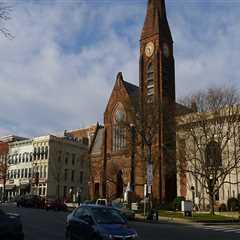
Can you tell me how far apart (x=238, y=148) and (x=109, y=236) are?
1558 inches

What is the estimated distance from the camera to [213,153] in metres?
49.6

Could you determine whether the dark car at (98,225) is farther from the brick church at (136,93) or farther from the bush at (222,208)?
the brick church at (136,93)

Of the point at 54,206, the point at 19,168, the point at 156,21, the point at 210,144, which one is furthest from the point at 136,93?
the point at 19,168

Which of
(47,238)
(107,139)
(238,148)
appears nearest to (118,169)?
(107,139)

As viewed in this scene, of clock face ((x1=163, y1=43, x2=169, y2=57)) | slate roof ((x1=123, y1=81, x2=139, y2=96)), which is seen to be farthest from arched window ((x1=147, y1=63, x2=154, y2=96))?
slate roof ((x1=123, y1=81, x2=139, y2=96))

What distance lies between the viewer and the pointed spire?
78125 millimetres

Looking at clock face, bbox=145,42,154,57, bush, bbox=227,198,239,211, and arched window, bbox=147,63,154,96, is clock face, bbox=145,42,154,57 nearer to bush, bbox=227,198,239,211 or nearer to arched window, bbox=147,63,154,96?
arched window, bbox=147,63,154,96

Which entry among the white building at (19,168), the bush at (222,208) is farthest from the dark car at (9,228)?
the white building at (19,168)

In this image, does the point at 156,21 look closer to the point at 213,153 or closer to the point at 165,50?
the point at 165,50

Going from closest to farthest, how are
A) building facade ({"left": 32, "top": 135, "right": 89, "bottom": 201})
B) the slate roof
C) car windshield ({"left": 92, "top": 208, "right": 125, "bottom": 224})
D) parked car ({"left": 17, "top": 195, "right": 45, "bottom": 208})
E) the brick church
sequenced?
1. car windshield ({"left": 92, "top": 208, "right": 125, "bottom": 224})
2. parked car ({"left": 17, "top": 195, "right": 45, "bottom": 208})
3. the brick church
4. the slate roof
5. building facade ({"left": 32, "top": 135, "right": 89, "bottom": 201})

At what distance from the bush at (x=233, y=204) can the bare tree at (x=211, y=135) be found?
4.99 metres

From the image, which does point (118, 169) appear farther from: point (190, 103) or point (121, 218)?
point (121, 218)

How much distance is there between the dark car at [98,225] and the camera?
15.3m

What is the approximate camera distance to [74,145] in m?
98.1
